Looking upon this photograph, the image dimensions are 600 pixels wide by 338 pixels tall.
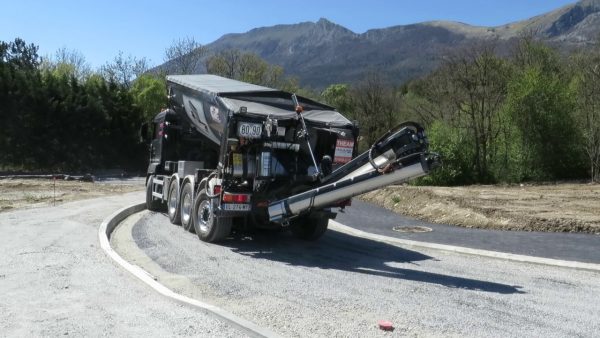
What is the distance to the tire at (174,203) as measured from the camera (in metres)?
14.5

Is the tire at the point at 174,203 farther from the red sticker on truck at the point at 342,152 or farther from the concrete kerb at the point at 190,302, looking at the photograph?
the red sticker on truck at the point at 342,152

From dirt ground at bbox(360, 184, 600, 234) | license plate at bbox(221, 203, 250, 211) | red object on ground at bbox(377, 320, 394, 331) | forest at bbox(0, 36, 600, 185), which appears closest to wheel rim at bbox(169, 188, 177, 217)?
license plate at bbox(221, 203, 250, 211)

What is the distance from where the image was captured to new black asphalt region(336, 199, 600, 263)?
10730 mm

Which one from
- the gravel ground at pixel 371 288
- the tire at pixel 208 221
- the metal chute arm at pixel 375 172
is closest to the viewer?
the gravel ground at pixel 371 288

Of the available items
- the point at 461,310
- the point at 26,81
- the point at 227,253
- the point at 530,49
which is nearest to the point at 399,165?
the point at 461,310

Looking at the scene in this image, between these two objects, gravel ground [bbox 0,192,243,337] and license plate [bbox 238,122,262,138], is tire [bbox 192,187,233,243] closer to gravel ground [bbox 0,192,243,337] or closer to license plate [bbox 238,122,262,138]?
license plate [bbox 238,122,262,138]

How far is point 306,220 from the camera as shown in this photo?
41.7 feet

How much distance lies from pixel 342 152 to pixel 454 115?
2628 centimetres

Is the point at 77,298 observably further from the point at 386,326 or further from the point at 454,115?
the point at 454,115

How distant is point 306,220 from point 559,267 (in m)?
5.24

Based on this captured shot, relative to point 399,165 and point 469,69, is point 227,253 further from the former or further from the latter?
point 469,69

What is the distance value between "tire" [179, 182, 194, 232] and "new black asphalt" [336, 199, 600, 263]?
4.27 metres

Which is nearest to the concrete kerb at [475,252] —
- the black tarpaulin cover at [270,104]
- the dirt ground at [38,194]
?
the black tarpaulin cover at [270,104]

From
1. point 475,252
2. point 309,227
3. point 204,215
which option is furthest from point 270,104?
point 475,252
